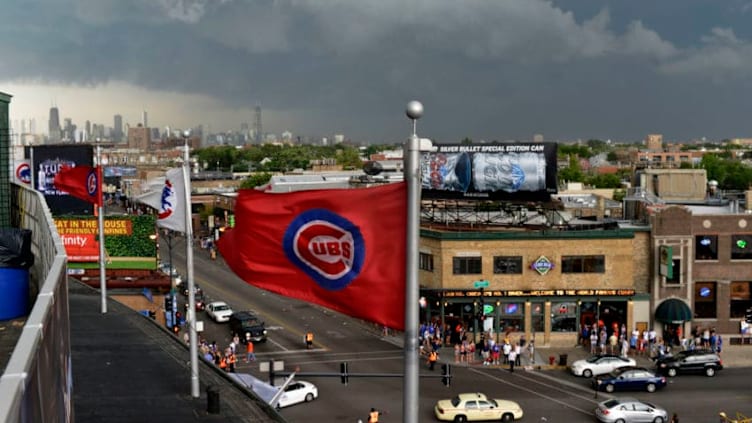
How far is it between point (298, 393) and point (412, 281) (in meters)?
24.6

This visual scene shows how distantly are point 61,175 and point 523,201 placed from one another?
87.9ft

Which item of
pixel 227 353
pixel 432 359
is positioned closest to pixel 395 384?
pixel 432 359

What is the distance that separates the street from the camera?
32.9 m

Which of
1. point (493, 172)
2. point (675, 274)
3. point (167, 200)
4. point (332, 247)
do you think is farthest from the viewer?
point (493, 172)

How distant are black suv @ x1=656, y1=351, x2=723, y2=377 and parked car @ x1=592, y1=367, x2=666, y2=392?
2.92 metres

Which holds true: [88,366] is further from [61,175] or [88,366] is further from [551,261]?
[551,261]

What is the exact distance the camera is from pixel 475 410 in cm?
3128

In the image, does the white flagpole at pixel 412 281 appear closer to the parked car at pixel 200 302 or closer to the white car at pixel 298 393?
the white car at pixel 298 393

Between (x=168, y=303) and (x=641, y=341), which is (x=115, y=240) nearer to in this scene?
(x=168, y=303)

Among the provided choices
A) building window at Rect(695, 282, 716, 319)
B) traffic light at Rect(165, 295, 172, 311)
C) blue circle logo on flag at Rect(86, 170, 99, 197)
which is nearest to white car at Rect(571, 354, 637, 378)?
building window at Rect(695, 282, 716, 319)

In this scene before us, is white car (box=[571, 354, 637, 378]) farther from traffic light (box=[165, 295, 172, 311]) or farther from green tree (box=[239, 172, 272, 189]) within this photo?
green tree (box=[239, 172, 272, 189])

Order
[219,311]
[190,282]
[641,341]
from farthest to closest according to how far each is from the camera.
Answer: [219,311], [641,341], [190,282]

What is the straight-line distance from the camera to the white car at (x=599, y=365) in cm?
3928

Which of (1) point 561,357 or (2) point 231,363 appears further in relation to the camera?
(1) point 561,357
